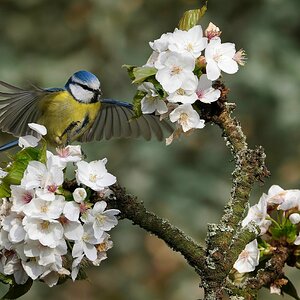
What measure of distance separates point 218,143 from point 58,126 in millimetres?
2916

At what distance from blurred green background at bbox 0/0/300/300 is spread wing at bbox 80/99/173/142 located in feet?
6.42

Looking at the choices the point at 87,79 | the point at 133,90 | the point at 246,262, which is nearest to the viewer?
the point at 246,262

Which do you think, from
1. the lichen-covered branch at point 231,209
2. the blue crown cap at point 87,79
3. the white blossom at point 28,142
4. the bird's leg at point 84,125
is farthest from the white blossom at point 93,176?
the blue crown cap at point 87,79

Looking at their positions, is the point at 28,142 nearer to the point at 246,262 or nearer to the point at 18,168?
the point at 18,168

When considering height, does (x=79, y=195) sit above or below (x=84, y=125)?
below

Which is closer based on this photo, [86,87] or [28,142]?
[28,142]

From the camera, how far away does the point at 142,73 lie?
1.95 meters

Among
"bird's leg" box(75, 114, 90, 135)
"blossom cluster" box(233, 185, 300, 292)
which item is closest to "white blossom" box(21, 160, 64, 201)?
"blossom cluster" box(233, 185, 300, 292)

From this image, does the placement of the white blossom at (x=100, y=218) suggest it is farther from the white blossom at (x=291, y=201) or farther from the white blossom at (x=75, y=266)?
the white blossom at (x=291, y=201)

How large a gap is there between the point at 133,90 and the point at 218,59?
3.77 m

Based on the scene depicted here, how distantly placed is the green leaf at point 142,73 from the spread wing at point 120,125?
1394mm

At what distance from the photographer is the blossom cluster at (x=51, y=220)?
1831 mm

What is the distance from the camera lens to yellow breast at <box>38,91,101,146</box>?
3.04 meters

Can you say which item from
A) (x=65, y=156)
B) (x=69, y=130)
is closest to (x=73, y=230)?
(x=65, y=156)
